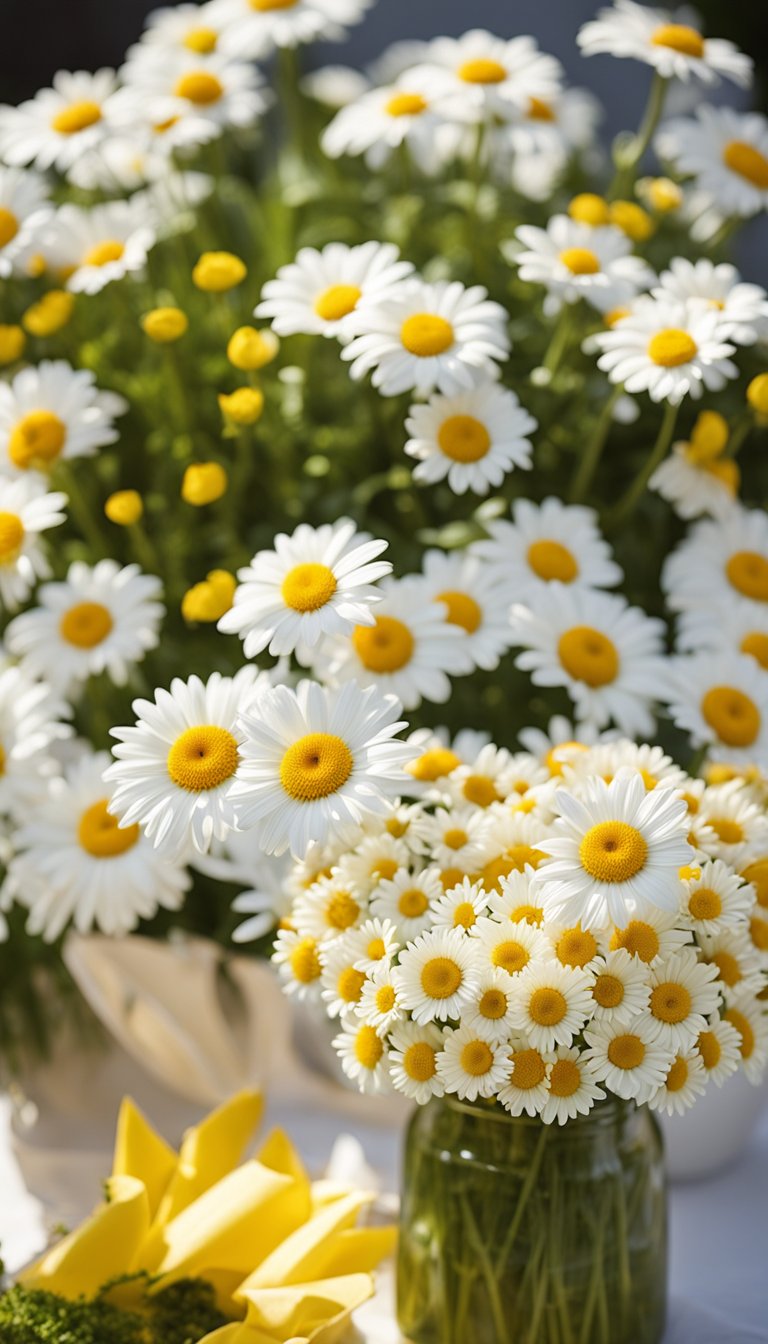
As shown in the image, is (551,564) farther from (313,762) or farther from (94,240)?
(94,240)

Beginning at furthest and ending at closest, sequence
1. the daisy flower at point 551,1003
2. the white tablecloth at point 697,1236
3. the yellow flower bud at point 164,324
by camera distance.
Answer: the yellow flower bud at point 164,324 < the white tablecloth at point 697,1236 < the daisy flower at point 551,1003

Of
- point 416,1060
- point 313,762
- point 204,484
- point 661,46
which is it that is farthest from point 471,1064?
point 661,46

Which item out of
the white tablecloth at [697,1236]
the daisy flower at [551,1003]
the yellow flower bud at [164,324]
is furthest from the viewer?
the yellow flower bud at [164,324]

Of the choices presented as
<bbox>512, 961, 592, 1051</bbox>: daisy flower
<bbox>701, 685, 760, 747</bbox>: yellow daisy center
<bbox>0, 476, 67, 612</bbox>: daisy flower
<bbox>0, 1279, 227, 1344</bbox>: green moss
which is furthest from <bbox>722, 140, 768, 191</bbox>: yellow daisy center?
<bbox>0, 1279, 227, 1344</bbox>: green moss

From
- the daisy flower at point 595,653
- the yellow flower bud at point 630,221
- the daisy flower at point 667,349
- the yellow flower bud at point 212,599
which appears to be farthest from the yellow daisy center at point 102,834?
the yellow flower bud at point 630,221

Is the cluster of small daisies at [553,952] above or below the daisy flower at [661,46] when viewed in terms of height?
below

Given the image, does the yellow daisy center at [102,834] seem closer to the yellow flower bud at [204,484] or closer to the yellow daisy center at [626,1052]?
the yellow flower bud at [204,484]
